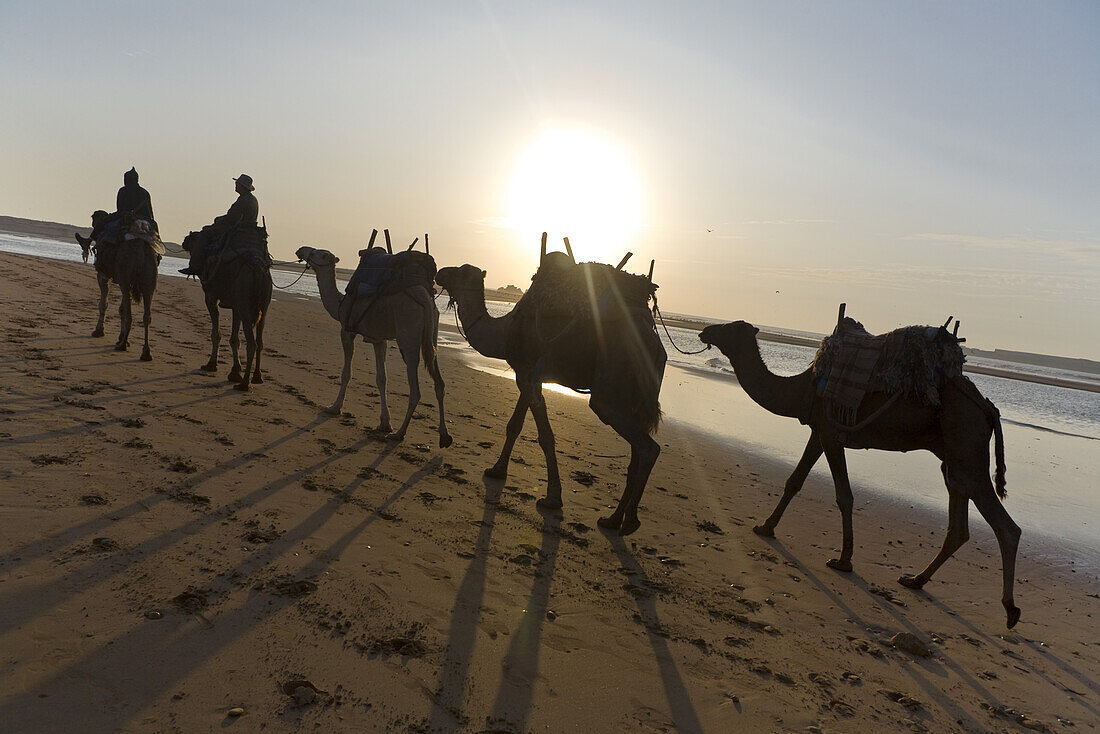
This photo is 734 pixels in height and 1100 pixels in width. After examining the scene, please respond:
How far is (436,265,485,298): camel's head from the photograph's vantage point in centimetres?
867

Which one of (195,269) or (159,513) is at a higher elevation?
(195,269)

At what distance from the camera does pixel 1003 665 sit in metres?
5.11

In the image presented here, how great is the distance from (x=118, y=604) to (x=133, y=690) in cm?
84

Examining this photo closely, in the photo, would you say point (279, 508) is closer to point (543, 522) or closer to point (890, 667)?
point (543, 522)

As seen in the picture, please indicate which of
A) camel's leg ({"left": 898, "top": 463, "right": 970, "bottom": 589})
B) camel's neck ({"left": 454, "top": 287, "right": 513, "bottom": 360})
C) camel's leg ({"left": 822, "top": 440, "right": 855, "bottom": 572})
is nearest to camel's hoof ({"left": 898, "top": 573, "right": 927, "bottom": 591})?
camel's leg ({"left": 898, "top": 463, "right": 970, "bottom": 589})

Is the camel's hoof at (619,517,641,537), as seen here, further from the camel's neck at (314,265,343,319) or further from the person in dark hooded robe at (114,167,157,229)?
the person in dark hooded robe at (114,167,157,229)

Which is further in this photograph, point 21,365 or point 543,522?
point 21,365

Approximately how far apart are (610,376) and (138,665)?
15.7 ft

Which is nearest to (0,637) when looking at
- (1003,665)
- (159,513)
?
(159,513)

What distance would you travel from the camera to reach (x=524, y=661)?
3975 mm

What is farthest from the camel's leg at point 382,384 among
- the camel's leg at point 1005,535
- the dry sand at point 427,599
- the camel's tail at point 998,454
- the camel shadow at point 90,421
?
the camel's tail at point 998,454

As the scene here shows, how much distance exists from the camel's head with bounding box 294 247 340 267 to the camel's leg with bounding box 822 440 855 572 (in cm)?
827

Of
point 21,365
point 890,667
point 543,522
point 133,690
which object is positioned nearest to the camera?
point 133,690

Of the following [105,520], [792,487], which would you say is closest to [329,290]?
[105,520]
